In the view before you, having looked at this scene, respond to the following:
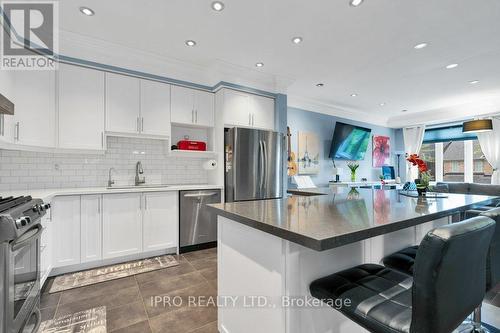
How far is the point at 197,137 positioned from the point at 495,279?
11.8ft

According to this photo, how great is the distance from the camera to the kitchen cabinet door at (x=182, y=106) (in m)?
3.38

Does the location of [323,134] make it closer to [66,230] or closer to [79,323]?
[66,230]

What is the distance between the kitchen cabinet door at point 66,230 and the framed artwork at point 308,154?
12.8 ft

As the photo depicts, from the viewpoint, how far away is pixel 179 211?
3.13 meters

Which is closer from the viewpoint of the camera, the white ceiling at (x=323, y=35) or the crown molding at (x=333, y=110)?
the white ceiling at (x=323, y=35)

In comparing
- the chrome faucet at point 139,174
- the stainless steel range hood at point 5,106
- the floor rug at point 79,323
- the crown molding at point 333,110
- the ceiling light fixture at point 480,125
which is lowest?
the floor rug at point 79,323

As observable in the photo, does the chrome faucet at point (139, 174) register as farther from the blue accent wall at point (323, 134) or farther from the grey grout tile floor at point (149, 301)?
the blue accent wall at point (323, 134)

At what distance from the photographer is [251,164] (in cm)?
354

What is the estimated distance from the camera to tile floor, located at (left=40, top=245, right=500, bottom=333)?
172cm

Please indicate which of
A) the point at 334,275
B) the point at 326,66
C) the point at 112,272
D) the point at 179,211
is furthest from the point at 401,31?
the point at 112,272

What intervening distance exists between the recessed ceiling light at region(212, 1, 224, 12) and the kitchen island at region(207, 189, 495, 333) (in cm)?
193

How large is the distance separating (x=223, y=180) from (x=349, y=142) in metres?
3.69

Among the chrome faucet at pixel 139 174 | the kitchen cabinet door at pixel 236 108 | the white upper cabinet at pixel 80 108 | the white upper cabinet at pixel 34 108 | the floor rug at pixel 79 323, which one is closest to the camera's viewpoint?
the floor rug at pixel 79 323

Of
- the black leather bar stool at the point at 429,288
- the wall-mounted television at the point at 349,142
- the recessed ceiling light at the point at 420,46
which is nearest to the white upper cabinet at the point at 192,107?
the recessed ceiling light at the point at 420,46
